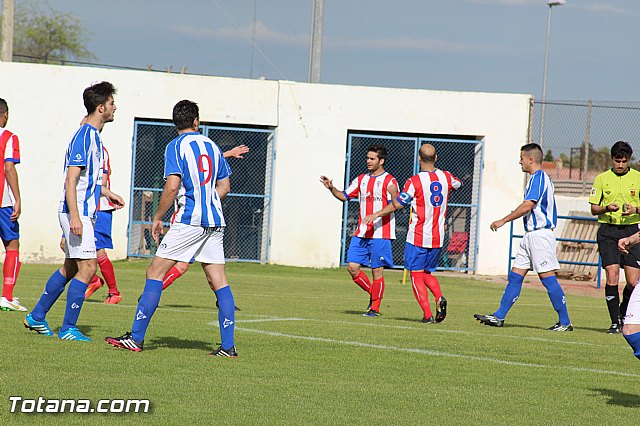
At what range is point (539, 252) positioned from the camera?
11625mm

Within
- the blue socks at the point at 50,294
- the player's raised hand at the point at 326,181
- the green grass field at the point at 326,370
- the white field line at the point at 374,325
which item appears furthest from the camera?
the player's raised hand at the point at 326,181

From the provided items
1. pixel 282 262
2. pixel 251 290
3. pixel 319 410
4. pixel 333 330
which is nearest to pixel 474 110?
pixel 282 262

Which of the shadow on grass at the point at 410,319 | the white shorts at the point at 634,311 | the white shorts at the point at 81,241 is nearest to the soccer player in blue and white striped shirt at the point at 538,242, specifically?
the shadow on grass at the point at 410,319

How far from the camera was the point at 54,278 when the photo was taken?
8781 millimetres

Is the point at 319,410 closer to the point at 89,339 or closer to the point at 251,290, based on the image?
the point at 89,339

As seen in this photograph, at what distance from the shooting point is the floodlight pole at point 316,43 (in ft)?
85.1

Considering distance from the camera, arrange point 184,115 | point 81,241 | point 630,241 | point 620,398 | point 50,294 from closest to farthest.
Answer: point 620,398 → point 630,241 → point 184,115 → point 81,241 → point 50,294

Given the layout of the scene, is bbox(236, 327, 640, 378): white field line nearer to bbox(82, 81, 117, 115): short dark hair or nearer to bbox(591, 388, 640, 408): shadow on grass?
bbox(591, 388, 640, 408): shadow on grass

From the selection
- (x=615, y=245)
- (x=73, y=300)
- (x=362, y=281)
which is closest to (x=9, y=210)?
(x=73, y=300)

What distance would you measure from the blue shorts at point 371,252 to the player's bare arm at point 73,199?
5.30m

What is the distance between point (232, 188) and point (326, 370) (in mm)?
16835

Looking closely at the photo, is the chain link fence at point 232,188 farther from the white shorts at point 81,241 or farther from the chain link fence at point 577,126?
the white shorts at point 81,241

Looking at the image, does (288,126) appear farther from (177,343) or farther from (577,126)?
(177,343)

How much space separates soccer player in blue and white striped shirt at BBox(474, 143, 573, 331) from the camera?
11.6 metres
